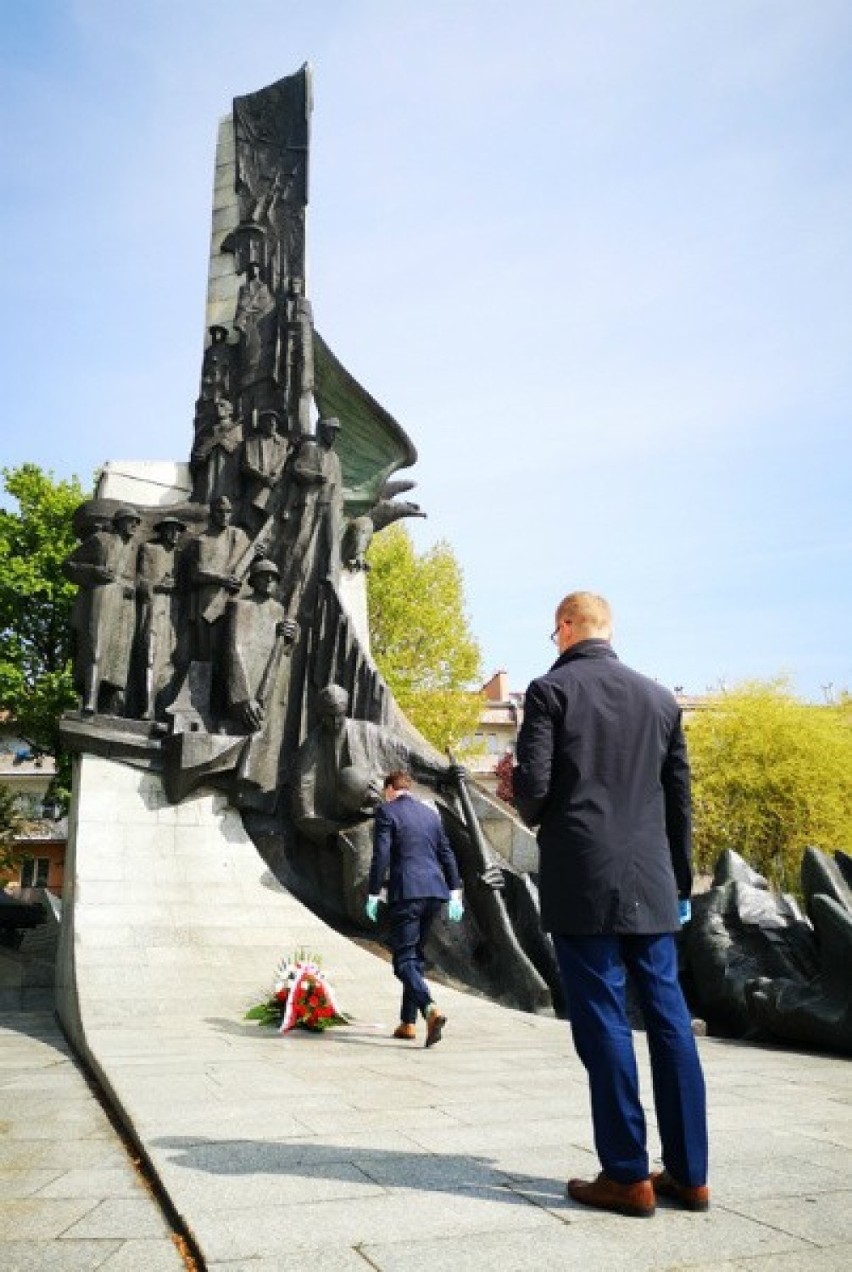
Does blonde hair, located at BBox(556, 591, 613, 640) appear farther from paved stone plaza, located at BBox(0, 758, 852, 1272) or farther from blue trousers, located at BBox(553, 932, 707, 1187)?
paved stone plaza, located at BBox(0, 758, 852, 1272)

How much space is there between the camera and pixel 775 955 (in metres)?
8.29

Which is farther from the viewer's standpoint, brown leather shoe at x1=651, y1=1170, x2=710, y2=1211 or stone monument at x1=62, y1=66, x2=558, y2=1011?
stone monument at x1=62, y1=66, x2=558, y2=1011

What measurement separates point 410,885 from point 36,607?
21307mm

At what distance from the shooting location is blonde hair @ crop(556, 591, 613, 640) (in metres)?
3.55

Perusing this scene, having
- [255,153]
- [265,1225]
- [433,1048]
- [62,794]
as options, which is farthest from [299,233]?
[62,794]

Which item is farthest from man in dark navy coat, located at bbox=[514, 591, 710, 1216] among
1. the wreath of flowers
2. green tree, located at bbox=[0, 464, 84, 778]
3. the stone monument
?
green tree, located at bbox=[0, 464, 84, 778]

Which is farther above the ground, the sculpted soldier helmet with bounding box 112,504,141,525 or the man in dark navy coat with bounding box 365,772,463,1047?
the sculpted soldier helmet with bounding box 112,504,141,525

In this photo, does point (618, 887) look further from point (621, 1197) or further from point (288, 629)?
point (288, 629)

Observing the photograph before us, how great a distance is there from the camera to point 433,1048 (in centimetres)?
643

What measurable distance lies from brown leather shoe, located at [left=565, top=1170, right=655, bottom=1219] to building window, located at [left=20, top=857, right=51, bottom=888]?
45040 millimetres

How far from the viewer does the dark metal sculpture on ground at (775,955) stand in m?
6.97

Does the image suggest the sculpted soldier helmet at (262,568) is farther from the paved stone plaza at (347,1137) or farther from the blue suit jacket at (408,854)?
the blue suit jacket at (408,854)

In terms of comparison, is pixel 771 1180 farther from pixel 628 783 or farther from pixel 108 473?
pixel 108 473

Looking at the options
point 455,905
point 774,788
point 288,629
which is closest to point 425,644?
point 774,788
